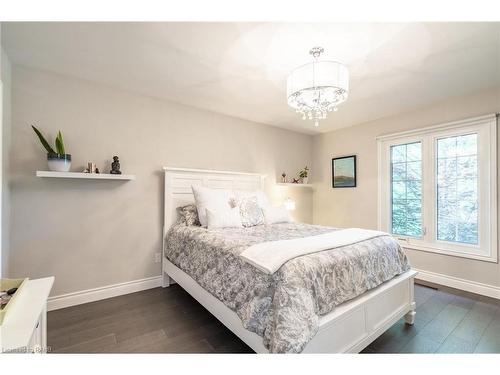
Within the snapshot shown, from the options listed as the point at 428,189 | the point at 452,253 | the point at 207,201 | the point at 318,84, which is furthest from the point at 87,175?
the point at 452,253

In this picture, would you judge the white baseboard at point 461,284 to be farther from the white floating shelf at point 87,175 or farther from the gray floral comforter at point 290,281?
the white floating shelf at point 87,175

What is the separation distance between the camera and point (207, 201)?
8.61 feet

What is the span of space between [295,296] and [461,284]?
2.83m

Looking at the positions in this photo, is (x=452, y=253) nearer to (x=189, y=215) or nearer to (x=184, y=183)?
(x=189, y=215)

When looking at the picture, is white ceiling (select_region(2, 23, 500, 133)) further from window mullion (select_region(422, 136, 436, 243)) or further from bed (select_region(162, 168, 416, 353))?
bed (select_region(162, 168, 416, 353))

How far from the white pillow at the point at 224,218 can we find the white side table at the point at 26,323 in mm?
1371

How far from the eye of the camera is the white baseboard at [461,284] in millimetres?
2541

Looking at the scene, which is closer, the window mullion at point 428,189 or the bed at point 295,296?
the bed at point 295,296

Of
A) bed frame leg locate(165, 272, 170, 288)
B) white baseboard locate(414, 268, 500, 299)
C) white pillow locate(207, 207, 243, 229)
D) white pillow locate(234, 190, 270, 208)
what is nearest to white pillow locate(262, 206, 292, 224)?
white pillow locate(234, 190, 270, 208)

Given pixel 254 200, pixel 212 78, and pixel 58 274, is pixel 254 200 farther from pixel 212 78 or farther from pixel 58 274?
pixel 58 274

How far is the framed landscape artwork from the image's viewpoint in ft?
12.7

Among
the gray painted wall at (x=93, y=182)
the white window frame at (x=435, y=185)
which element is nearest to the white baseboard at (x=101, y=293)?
the gray painted wall at (x=93, y=182)

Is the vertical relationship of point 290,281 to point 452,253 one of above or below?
above

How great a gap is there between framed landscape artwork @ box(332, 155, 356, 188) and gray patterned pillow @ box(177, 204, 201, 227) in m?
2.65
